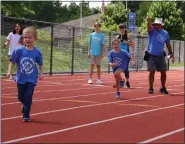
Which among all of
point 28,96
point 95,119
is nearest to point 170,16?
point 95,119

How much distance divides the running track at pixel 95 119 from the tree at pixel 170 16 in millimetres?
45427

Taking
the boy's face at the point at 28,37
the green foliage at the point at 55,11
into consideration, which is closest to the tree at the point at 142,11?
the green foliage at the point at 55,11

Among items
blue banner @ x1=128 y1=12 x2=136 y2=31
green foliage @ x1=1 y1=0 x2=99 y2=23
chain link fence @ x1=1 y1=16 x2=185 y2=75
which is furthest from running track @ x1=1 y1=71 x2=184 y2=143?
green foliage @ x1=1 y1=0 x2=99 y2=23

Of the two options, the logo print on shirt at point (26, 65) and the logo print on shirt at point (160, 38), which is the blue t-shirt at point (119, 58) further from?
the logo print on shirt at point (26, 65)

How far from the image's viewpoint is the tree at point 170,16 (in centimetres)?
5475

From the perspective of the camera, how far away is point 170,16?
2168 inches

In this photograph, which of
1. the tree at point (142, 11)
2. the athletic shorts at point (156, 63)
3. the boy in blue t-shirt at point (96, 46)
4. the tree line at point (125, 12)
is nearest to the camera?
the athletic shorts at point (156, 63)

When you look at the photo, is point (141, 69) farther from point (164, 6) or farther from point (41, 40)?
point (164, 6)

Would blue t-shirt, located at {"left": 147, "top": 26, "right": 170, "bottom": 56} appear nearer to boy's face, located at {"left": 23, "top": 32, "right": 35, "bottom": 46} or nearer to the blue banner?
boy's face, located at {"left": 23, "top": 32, "right": 35, "bottom": 46}

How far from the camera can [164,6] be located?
5678 centimetres

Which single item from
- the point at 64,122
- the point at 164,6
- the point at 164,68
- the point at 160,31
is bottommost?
the point at 64,122

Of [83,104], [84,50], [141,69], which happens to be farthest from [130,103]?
[141,69]

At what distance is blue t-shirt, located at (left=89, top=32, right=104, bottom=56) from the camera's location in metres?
13.9

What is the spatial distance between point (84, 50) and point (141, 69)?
618cm
